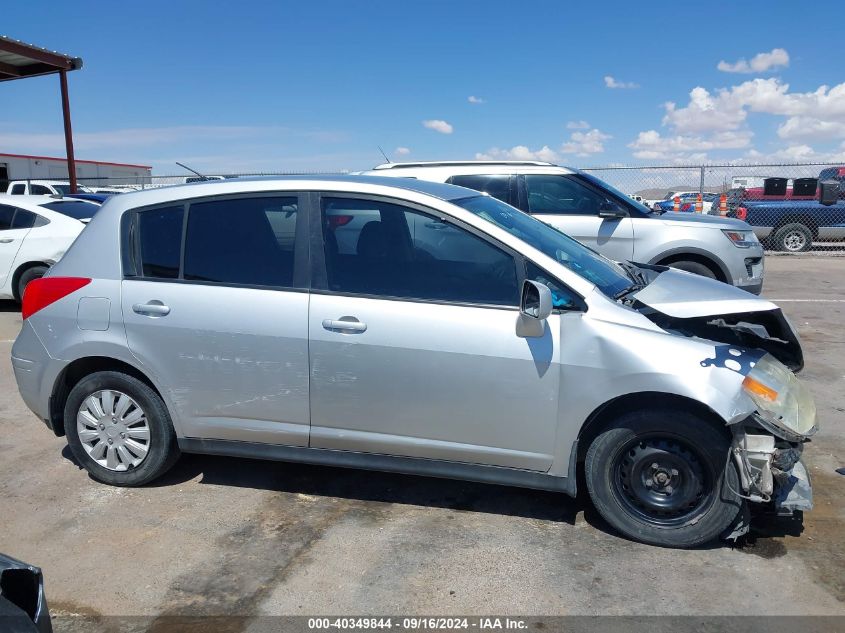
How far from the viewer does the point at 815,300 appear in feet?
33.7

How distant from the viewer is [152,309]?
4.07 metres

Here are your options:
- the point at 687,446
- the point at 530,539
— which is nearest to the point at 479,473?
the point at 530,539

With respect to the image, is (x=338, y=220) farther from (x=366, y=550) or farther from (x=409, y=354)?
(x=366, y=550)

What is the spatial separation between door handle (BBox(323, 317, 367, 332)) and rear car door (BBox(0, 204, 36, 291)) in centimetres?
773

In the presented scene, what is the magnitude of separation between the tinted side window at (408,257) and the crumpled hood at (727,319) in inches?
30.1

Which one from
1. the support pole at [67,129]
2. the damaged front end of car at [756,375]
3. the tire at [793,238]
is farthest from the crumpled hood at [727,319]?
the support pole at [67,129]

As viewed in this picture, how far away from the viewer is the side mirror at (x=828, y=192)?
15047 mm

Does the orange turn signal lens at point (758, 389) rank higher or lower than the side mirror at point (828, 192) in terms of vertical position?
lower

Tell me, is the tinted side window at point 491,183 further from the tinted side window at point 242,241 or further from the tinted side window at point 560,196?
the tinted side window at point 242,241

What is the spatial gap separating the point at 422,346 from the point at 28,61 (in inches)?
704

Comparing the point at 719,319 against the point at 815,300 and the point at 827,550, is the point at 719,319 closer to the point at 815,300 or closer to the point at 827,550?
the point at 827,550

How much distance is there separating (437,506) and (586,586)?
3.54ft

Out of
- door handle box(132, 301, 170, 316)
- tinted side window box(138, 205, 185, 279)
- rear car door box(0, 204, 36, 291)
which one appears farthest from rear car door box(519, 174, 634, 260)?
rear car door box(0, 204, 36, 291)

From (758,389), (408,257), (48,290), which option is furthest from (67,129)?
(758,389)
